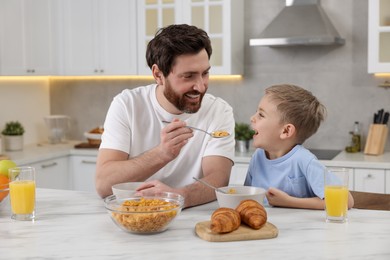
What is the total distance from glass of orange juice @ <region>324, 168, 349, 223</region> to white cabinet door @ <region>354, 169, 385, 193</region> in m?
2.11

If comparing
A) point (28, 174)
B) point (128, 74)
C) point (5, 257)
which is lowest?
point (5, 257)

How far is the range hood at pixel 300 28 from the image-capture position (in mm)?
4250

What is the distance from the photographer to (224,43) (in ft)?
14.6

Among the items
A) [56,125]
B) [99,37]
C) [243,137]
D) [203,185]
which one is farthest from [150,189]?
[56,125]

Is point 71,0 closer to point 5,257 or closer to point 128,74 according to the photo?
point 128,74

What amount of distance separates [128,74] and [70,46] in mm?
560

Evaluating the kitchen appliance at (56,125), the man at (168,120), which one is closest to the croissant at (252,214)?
the man at (168,120)

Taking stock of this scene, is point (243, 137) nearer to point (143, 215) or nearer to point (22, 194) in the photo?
point (22, 194)

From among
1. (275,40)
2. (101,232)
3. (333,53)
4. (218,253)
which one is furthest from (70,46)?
(218,253)

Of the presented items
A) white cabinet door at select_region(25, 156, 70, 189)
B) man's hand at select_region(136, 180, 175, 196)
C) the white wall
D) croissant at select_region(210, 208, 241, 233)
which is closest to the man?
man's hand at select_region(136, 180, 175, 196)

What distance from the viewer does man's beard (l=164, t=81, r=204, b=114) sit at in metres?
2.54

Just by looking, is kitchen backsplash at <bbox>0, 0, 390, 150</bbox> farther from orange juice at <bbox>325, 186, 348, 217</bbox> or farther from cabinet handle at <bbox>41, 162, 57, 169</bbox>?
orange juice at <bbox>325, 186, 348, 217</bbox>

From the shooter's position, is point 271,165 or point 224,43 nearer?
point 271,165

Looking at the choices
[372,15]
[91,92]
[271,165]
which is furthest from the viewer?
[91,92]
